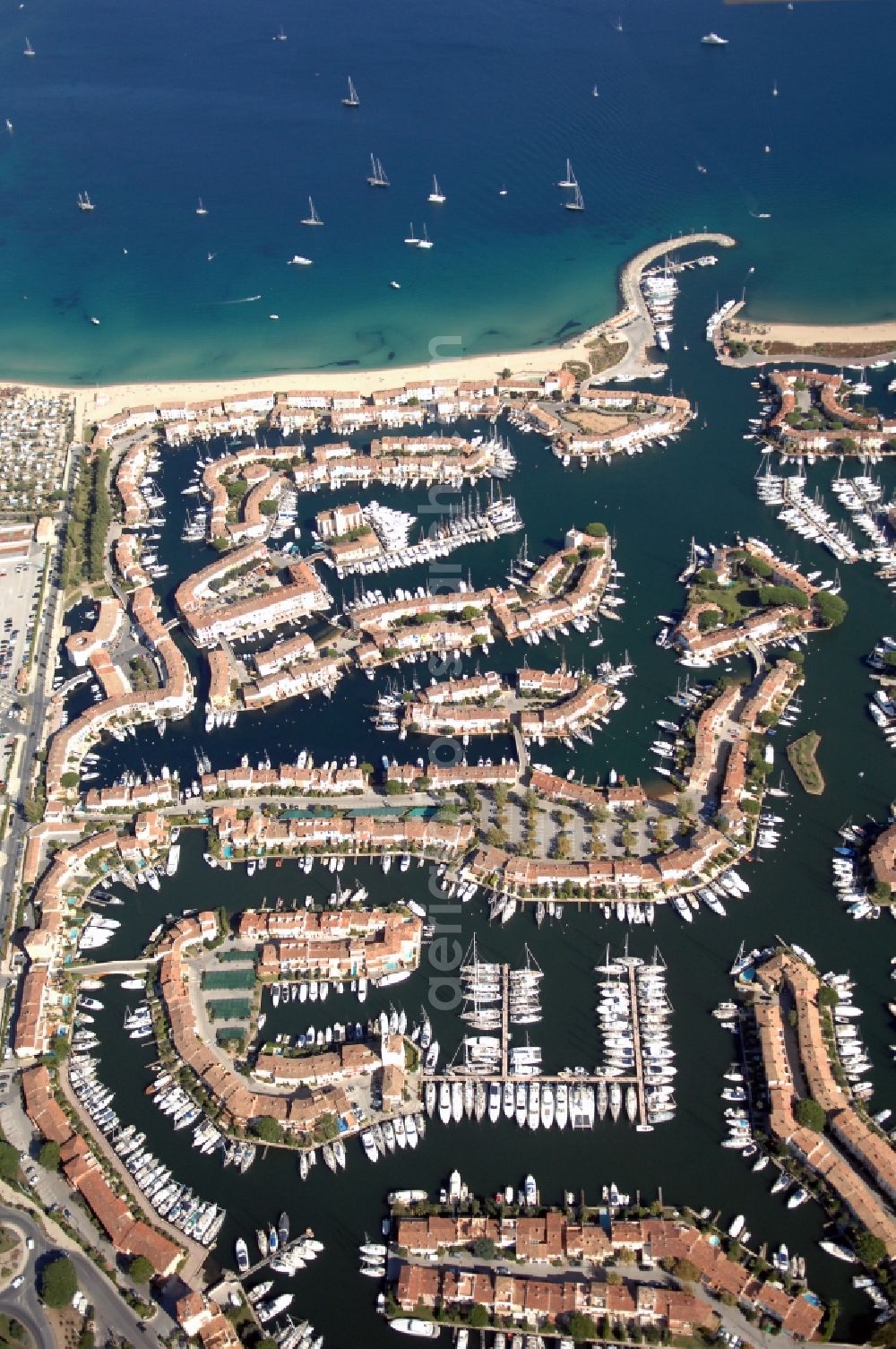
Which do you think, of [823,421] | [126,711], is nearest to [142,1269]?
[126,711]

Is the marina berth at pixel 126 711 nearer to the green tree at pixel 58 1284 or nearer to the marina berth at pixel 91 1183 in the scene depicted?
the marina berth at pixel 91 1183

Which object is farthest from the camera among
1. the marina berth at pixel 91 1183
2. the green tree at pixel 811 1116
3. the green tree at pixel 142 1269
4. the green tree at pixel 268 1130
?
the green tree at pixel 268 1130

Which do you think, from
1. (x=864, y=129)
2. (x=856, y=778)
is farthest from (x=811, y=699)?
(x=864, y=129)

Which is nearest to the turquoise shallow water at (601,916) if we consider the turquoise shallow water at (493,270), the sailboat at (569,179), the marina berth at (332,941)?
the turquoise shallow water at (493,270)

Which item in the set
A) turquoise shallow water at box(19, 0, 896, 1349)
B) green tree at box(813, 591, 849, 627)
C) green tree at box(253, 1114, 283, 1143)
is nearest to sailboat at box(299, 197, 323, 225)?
turquoise shallow water at box(19, 0, 896, 1349)

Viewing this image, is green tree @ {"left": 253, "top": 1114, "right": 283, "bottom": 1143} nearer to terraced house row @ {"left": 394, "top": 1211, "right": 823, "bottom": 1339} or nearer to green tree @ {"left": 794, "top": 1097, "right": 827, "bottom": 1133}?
terraced house row @ {"left": 394, "top": 1211, "right": 823, "bottom": 1339}

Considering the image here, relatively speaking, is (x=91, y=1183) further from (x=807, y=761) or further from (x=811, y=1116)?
(x=807, y=761)
